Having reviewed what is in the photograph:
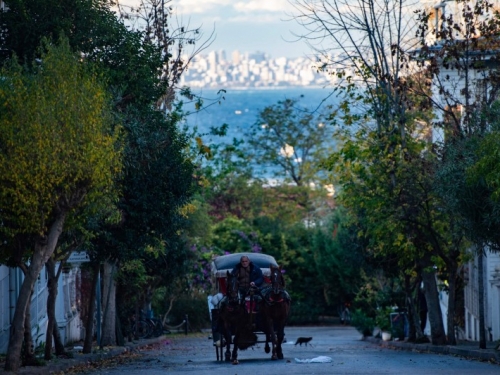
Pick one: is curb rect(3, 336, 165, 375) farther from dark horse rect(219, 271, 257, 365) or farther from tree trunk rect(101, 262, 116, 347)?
dark horse rect(219, 271, 257, 365)

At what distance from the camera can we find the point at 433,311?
A: 32.2 meters

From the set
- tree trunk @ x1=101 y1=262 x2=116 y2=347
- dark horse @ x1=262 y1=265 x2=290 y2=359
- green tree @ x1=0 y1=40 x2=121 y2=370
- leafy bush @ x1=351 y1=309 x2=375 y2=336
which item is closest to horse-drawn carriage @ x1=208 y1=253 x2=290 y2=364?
dark horse @ x1=262 y1=265 x2=290 y2=359

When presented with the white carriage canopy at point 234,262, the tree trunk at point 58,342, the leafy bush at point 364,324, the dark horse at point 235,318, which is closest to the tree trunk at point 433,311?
the white carriage canopy at point 234,262

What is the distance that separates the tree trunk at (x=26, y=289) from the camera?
18.2m

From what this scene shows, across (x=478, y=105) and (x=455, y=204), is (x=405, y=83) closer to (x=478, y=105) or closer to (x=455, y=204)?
(x=478, y=105)

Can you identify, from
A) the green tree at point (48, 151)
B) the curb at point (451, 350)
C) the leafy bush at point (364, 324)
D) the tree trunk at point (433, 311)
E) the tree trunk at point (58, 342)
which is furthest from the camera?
the leafy bush at point (364, 324)

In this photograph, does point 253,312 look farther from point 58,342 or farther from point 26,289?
point 26,289

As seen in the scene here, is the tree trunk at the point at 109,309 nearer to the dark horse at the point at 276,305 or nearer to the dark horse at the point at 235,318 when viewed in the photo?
the dark horse at the point at 235,318

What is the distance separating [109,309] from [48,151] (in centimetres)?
1793

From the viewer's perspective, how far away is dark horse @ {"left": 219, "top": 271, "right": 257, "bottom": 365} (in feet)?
74.8

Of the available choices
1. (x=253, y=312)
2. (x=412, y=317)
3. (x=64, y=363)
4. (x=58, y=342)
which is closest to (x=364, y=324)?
(x=412, y=317)

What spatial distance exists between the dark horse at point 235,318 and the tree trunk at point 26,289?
546cm

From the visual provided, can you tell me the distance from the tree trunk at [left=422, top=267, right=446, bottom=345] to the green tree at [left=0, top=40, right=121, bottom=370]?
15.6m

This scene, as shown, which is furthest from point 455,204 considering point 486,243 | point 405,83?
point 405,83
